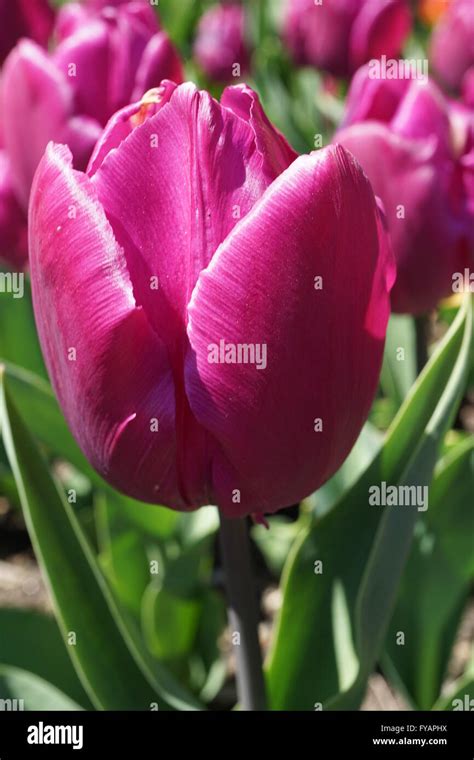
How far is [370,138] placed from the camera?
939 mm

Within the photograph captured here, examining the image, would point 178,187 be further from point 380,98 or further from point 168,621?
point 168,621

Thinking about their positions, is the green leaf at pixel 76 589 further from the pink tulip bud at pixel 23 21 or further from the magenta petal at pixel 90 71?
the pink tulip bud at pixel 23 21

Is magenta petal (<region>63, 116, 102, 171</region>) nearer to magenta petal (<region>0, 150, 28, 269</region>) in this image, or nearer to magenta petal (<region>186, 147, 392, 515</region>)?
magenta petal (<region>0, 150, 28, 269</region>)

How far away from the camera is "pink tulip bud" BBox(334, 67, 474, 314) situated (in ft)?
3.12

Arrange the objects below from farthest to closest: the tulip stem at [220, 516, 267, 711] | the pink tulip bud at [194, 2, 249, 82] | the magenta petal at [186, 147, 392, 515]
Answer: the pink tulip bud at [194, 2, 249, 82] < the tulip stem at [220, 516, 267, 711] < the magenta petal at [186, 147, 392, 515]

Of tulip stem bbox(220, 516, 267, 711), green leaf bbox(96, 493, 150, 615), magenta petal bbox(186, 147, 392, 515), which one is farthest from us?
green leaf bbox(96, 493, 150, 615)

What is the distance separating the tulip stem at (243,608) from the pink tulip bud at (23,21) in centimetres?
105

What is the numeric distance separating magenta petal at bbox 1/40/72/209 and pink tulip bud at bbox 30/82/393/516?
0.45m

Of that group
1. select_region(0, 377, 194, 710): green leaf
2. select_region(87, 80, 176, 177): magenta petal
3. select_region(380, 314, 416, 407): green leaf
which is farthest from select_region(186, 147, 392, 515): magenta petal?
select_region(380, 314, 416, 407): green leaf

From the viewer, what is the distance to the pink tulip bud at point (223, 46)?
2.13 meters

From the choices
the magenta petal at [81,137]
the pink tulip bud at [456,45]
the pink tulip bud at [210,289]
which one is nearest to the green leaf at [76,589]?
the pink tulip bud at [210,289]

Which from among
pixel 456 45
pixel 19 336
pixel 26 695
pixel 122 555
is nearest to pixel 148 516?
pixel 122 555
